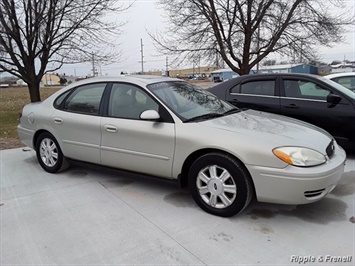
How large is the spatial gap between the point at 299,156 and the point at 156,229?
1.48m

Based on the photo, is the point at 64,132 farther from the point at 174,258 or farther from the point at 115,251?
the point at 174,258

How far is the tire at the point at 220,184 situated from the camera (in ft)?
9.16

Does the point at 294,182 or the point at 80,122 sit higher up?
the point at 80,122

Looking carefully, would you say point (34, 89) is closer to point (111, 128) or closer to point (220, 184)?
point (111, 128)

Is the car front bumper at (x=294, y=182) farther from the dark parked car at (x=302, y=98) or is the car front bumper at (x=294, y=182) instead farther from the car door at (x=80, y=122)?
the dark parked car at (x=302, y=98)

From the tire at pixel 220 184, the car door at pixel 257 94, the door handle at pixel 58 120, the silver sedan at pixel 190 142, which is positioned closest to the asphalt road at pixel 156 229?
the tire at pixel 220 184

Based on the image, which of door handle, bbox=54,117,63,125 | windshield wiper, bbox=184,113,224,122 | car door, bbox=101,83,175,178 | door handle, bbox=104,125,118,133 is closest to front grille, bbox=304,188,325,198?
windshield wiper, bbox=184,113,224,122

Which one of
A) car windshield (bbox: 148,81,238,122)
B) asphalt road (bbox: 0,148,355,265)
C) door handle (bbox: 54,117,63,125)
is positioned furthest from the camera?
door handle (bbox: 54,117,63,125)

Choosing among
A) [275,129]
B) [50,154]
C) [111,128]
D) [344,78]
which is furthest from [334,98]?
[50,154]

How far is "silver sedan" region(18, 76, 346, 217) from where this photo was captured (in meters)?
2.69

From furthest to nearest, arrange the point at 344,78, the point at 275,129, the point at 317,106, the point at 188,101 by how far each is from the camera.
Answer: the point at 344,78
the point at 317,106
the point at 188,101
the point at 275,129

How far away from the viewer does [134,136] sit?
3396 mm

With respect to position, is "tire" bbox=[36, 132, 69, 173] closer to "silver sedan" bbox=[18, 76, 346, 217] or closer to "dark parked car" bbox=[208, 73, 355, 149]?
"silver sedan" bbox=[18, 76, 346, 217]

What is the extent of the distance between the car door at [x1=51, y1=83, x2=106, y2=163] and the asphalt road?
49cm
